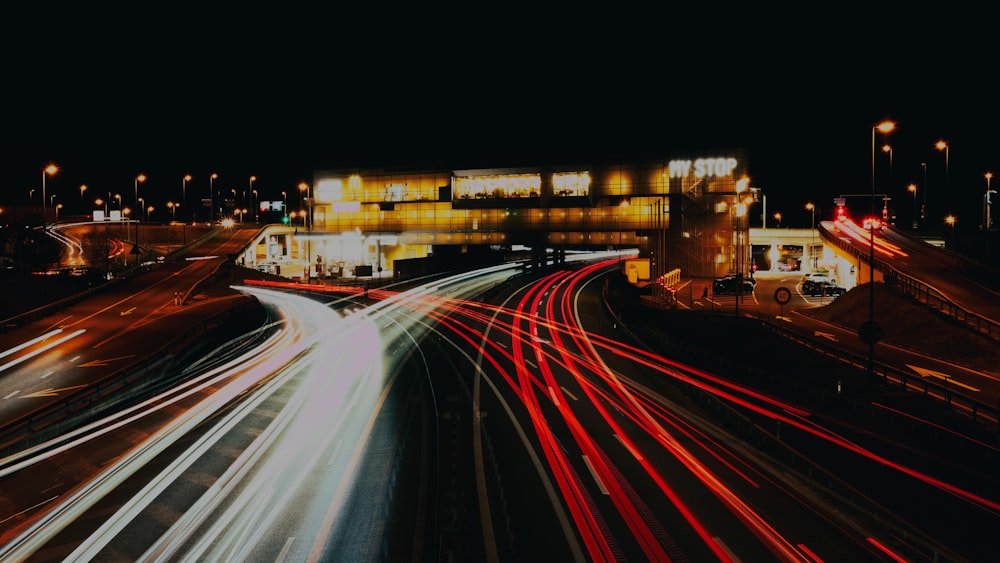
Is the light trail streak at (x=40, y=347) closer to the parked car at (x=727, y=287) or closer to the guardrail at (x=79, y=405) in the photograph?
the guardrail at (x=79, y=405)

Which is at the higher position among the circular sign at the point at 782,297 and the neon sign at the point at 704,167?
the neon sign at the point at 704,167

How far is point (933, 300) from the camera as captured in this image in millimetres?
36562

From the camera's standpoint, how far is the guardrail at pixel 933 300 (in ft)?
102

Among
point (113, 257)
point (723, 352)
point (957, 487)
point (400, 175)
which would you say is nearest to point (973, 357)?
point (723, 352)

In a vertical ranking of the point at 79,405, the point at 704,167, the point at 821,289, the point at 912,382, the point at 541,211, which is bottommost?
the point at 912,382

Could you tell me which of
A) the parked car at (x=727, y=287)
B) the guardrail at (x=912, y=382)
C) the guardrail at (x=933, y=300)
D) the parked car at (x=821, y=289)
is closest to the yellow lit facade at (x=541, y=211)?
the parked car at (x=727, y=287)

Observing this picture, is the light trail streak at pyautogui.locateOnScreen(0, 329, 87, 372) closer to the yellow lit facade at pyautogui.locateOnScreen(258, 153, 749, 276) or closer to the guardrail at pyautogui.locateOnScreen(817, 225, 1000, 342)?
the guardrail at pyautogui.locateOnScreen(817, 225, 1000, 342)

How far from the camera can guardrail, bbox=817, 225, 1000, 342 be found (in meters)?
31.0

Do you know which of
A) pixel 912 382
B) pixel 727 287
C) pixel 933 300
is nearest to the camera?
pixel 912 382

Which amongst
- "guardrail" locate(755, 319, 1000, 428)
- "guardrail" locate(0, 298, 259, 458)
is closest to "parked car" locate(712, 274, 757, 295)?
"guardrail" locate(755, 319, 1000, 428)

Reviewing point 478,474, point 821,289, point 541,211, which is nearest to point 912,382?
point 478,474

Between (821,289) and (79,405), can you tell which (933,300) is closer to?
(821,289)

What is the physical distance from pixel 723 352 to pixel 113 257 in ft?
238

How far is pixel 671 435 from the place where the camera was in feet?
57.1
